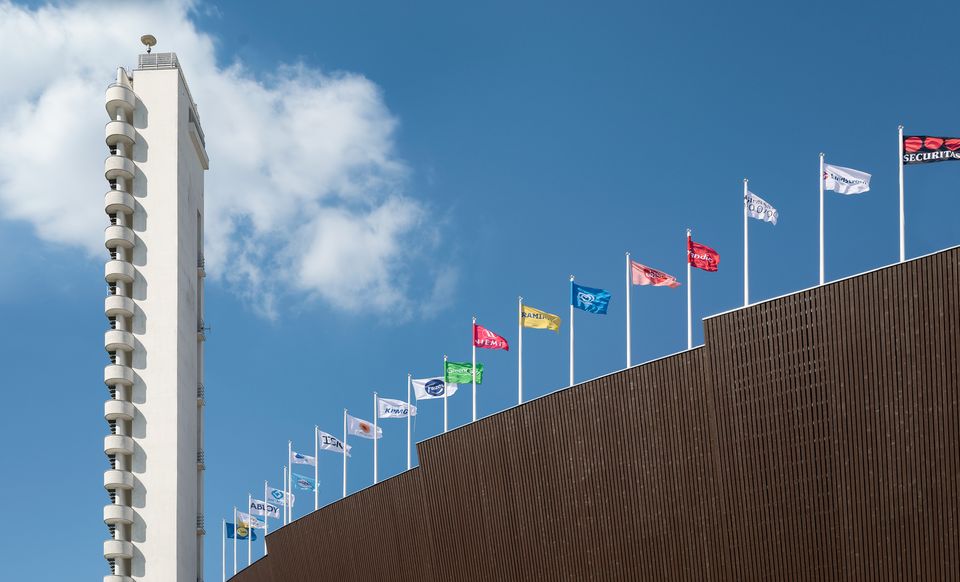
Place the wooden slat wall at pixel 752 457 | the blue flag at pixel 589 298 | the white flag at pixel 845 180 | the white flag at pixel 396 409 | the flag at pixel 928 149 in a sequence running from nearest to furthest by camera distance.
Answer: the wooden slat wall at pixel 752 457
the flag at pixel 928 149
the white flag at pixel 845 180
the blue flag at pixel 589 298
the white flag at pixel 396 409

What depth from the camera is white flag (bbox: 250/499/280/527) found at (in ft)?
233

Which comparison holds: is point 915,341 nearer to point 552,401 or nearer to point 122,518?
point 552,401

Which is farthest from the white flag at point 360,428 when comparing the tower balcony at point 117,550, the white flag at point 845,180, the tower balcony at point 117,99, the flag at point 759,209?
the white flag at point 845,180

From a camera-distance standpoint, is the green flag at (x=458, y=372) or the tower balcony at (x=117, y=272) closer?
the green flag at (x=458, y=372)

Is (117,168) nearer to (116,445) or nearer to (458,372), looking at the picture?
(116,445)

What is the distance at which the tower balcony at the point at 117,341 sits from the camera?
62844 millimetres

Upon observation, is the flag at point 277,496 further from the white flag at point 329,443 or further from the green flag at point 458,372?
the green flag at point 458,372

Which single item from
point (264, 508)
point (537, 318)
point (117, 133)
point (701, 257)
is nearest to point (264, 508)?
point (264, 508)

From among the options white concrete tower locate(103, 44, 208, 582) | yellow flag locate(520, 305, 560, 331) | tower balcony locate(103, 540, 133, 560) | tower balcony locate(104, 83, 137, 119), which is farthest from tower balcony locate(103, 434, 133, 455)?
yellow flag locate(520, 305, 560, 331)

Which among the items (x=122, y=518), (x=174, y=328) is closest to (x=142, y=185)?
(x=174, y=328)

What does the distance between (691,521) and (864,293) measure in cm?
932

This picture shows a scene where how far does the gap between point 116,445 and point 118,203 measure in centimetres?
1207

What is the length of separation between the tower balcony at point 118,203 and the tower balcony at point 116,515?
14728 mm

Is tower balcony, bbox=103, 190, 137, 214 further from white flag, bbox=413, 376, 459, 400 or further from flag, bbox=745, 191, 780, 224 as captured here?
flag, bbox=745, 191, 780, 224
